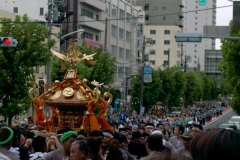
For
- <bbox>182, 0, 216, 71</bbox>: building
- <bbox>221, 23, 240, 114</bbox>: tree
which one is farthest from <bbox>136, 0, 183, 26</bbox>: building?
<bbox>221, 23, 240, 114</bbox>: tree

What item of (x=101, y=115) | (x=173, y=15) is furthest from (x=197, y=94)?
(x=101, y=115)

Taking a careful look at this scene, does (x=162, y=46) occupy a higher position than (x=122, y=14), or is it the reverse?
(x=122, y=14)

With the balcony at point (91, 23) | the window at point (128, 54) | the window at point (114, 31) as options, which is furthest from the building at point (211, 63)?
the balcony at point (91, 23)

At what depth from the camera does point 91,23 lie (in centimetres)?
7419

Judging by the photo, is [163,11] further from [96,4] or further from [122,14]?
[96,4]

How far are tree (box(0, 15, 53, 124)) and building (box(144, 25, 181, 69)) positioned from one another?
3811 inches

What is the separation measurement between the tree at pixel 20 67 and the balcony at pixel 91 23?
39838 mm

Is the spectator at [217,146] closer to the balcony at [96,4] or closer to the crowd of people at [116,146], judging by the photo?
the crowd of people at [116,146]

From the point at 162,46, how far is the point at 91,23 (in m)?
59.3

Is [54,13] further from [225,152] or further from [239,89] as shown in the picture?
[225,152]

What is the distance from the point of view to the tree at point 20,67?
3058 cm

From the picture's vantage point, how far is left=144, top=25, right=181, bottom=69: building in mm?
130250

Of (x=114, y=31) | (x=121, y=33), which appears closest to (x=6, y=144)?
(x=114, y=31)

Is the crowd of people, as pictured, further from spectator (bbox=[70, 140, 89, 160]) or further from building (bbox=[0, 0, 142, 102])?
building (bbox=[0, 0, 142, 102])
